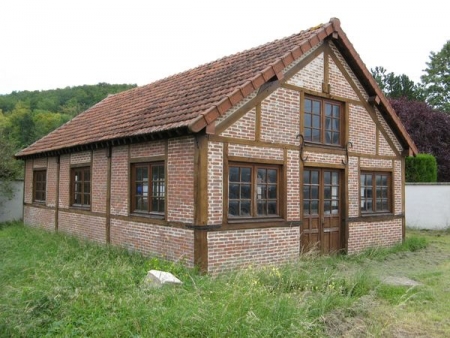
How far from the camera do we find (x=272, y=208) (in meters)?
9.80

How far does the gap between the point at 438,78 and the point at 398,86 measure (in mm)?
6878

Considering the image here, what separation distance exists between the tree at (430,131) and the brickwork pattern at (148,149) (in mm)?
22303

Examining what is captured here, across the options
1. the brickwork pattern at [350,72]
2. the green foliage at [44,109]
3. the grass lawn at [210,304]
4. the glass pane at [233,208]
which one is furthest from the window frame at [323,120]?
the green foliage at [44,109]

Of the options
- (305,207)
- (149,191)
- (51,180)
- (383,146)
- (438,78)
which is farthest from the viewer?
Answer: (438,78)

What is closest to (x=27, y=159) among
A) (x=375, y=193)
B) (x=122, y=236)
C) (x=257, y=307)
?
(x=122, y=236)

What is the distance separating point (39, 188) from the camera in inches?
637

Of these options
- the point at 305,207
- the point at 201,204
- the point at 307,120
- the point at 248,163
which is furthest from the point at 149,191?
the point at 307,120

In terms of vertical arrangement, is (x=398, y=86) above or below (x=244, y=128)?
above

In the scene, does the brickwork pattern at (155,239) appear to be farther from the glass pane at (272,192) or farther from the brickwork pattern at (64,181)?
the brickwork pattern at (64,181)

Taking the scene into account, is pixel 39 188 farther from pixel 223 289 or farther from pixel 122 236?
pixel 223 289

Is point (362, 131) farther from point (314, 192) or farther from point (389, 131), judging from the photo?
point (314, 192)

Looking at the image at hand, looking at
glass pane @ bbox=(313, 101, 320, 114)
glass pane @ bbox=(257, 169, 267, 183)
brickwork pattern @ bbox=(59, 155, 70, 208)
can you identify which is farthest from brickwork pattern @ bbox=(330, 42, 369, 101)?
brickwork pattern @ bbox=(59, 155, 70, 208)

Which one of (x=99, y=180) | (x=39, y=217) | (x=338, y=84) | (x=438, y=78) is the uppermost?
(x=438, y=78)

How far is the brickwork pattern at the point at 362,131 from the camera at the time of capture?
11.9 m
